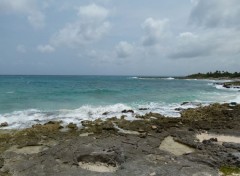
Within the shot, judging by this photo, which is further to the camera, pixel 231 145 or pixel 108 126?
pixel 108 126

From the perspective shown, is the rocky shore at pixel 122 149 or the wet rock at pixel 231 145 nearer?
the rocky shore at pixel 122 149

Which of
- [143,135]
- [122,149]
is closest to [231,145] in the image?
[143,135]

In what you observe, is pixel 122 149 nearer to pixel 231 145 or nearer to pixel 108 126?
pixel 108 126

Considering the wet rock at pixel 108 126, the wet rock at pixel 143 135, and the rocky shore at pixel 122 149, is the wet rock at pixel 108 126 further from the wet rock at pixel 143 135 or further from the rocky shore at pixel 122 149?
the wet rock at pixel 143 135

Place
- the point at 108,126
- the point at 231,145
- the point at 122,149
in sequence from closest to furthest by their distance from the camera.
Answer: the point at 122,149 → the point at 231,145 → the point at 108,126

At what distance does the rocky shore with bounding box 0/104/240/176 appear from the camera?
945cm

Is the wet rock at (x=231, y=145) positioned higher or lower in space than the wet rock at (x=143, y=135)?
lower

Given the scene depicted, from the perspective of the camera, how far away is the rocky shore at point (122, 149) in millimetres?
9445

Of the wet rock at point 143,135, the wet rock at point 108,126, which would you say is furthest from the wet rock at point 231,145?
the wet rock at point 108,126

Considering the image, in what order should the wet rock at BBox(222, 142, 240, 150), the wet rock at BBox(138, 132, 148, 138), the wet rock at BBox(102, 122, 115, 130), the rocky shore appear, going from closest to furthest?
1. the rocky shore
2. the wet rock at BBox(222, 142, 240, 150)
3. the wet rock at BBox(138, 132, 148, 138)
4. the wet rock at BBox(102, 122, 115, 130)

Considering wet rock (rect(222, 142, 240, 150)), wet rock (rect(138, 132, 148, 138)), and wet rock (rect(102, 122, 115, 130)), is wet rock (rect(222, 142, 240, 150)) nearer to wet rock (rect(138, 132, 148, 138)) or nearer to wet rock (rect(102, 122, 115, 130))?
wet rock (rect(138, 132, 148, 138))

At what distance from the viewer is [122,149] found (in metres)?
11.3

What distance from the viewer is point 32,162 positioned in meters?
10.0

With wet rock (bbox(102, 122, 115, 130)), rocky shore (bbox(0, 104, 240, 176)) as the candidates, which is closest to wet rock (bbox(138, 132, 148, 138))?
rocky shore (bbox(0, 104, 240, 176))
